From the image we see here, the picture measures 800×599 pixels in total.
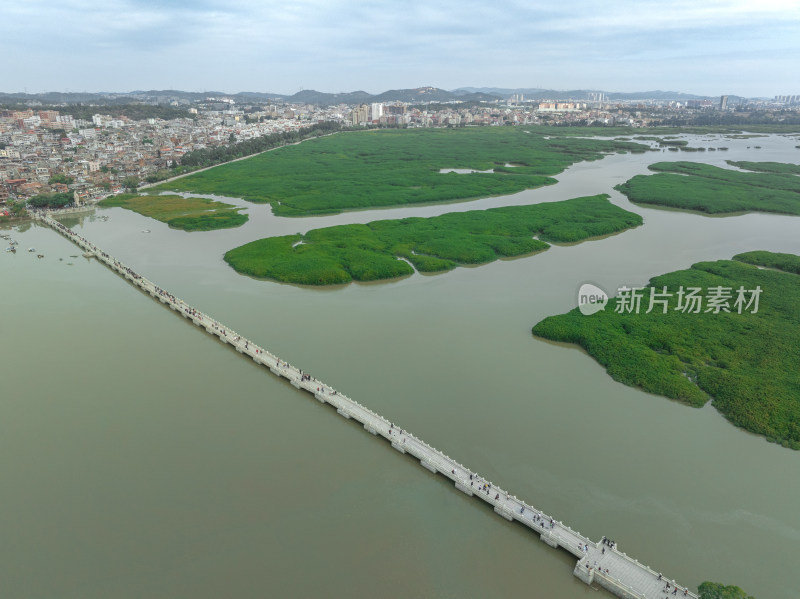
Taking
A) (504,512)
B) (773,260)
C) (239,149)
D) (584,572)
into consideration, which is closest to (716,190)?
(773,260)

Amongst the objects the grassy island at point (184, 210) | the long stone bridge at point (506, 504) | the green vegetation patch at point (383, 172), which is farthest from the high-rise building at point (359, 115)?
the long stone bridge at point (506, 504)

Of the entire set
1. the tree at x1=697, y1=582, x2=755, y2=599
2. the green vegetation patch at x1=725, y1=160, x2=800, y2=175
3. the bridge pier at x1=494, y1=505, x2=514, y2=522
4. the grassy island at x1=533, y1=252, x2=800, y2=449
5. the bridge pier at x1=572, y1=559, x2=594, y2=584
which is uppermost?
the green vegetation patch at x1=725, y1=160, x2=800, y2=175

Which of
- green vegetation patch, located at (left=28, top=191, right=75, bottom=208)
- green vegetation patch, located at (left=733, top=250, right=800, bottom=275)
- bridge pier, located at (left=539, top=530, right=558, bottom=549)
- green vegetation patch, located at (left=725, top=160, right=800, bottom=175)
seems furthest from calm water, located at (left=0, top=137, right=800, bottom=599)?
green vegetation patch, located at (left=725, top=160, right=800, bottom=175)

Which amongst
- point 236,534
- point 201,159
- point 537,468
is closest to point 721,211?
point 537,468

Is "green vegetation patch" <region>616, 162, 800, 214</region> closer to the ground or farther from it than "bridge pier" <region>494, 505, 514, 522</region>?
farther from it

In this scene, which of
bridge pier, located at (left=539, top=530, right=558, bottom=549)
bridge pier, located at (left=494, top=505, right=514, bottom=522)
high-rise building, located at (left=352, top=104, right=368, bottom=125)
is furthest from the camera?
high-rise building, located at (left=352, top=104, right=368, bottom=125)

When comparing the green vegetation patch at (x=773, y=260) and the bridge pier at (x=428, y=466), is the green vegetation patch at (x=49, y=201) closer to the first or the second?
the bridge pier at (x=428, y=466)

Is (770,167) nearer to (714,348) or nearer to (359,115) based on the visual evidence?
(714,348)

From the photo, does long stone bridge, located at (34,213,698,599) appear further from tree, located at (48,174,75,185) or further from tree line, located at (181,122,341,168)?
tree line, located at (181,122,341,168)
